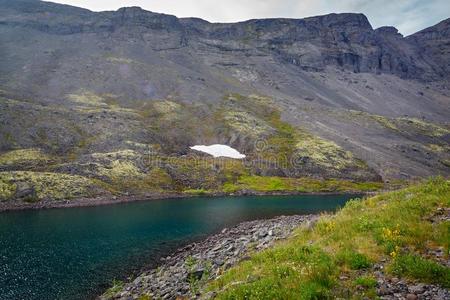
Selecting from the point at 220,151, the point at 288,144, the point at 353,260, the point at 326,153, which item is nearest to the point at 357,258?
the point at 353,260

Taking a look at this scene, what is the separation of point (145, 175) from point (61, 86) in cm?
10262

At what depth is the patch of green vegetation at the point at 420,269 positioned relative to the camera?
13.1 m

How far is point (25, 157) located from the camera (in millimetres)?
106750

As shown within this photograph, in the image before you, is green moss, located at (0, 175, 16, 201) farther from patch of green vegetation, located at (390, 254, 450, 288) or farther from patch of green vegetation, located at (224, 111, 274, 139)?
patch of green vegetation, located at (224, 111, 274, 139)

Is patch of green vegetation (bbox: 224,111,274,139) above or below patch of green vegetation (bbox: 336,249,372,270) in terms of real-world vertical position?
below

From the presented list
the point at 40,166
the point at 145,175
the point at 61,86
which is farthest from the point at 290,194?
the point at 61,86

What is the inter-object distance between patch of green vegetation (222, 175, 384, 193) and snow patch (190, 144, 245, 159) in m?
18.8

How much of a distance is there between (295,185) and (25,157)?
9260cm

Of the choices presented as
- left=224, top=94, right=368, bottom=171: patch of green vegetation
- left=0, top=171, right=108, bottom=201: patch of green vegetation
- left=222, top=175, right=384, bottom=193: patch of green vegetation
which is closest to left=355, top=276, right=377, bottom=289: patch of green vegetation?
left=0, top=171, right=108, bottom=201: patch of green vegetation

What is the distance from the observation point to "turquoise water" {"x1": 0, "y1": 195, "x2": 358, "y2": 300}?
1340 inches

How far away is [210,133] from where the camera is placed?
165000mm

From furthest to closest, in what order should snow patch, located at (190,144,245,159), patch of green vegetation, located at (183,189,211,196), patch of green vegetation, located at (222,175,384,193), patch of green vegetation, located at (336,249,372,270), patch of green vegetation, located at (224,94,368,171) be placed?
patch of green vegetation, located at (224,94,368,171), snow patch, located at (190,144,245,159), patch of green vegetation, located at (222,175,384,193), patch of green vegetation, located at (183,189,211,196), patch of green vegetation, located at (336,249,372,270)

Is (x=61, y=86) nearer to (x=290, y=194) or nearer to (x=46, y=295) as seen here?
(x=290, y=194)

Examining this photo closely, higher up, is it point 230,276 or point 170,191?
point 230,276
